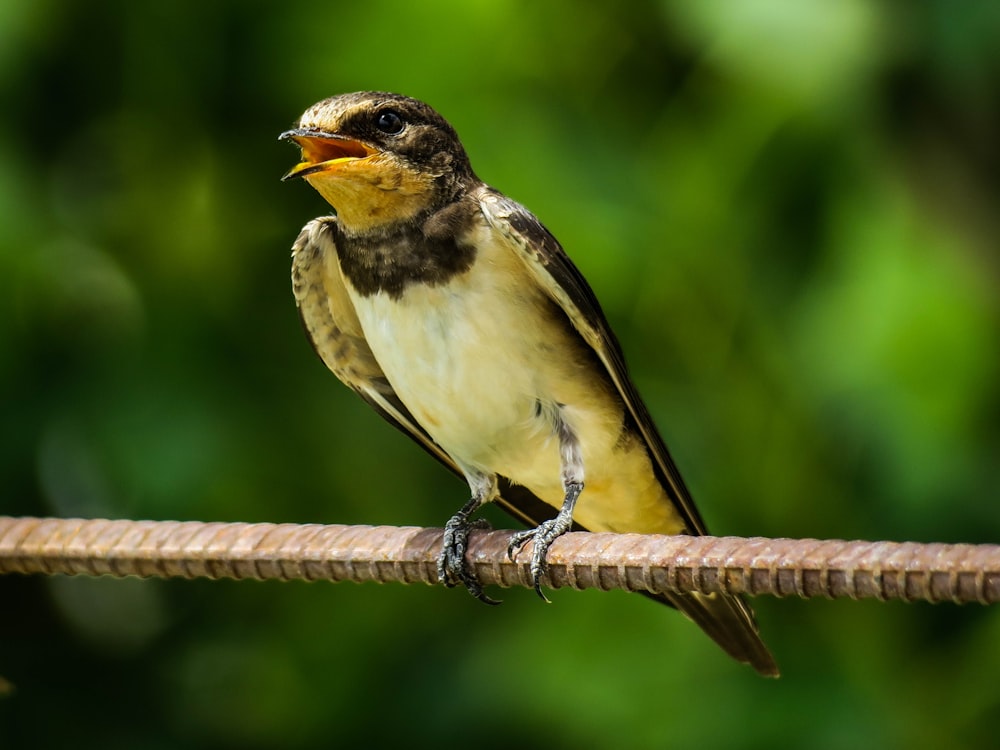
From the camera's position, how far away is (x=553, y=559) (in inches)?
68.6

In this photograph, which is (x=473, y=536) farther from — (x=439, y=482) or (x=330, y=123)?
(x=439, y=482)

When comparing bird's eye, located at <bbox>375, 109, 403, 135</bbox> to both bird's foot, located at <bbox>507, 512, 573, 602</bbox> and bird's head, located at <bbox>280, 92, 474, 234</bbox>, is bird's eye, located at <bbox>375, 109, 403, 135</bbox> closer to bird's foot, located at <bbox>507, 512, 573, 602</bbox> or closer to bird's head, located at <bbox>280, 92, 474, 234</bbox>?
bird's head, located at <bbox>280, 92, 474, 234</bbox>

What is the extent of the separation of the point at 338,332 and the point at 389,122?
18.1 inches

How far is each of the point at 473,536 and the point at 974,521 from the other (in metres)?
1.45

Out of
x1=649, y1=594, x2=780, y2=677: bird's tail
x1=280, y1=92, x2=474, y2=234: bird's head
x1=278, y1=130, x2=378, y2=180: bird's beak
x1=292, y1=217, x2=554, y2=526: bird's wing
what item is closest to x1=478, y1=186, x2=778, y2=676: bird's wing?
x1=649, y1=594, x2=780, y2=677: bird's tail

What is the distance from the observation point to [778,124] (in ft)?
11.3

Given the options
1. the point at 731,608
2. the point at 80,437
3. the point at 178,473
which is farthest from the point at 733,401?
the point at 80,437

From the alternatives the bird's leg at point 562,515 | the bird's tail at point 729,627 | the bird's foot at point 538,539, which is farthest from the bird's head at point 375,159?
the bird's tail at point 729,627

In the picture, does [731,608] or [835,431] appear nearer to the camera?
[731,608]

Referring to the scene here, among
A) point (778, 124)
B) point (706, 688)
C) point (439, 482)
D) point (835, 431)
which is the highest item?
point (778, 124)

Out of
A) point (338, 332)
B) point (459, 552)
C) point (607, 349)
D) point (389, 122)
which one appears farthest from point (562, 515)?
point (389, 122)

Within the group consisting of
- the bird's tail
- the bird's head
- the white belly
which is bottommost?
the bird's tail

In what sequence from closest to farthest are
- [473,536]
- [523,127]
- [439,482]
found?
[473,536], [523,127], [439,482]

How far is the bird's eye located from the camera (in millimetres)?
2715
